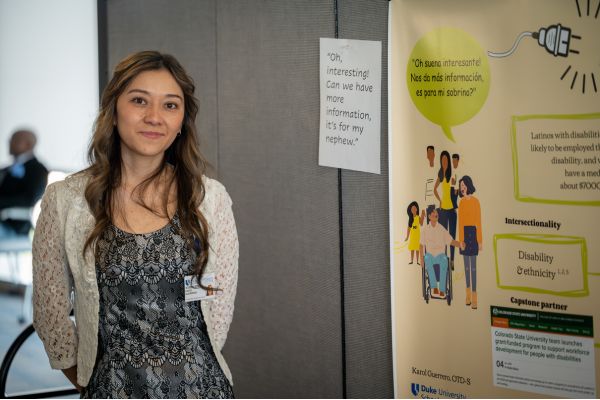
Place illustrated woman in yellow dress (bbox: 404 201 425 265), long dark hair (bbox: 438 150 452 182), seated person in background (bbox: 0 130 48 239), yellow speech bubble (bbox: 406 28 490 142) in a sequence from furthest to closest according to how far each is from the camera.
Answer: seated person in background (bbox: 0 130 48 239) → illustrated woman in yellow dress (bbox: 404 201 425 265) → long dark hair (bbox: 438 150 452 182) → yellow speech bubble (bbox: 406 28 490 142)

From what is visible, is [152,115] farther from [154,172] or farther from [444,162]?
[444,162]

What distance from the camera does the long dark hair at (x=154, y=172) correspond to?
7.14 ft

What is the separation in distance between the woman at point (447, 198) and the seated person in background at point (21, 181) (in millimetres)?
2946

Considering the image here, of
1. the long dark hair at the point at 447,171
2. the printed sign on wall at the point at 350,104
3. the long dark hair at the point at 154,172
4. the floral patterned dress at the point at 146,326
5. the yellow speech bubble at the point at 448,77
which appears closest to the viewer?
the floral patterned dress at the point at 146,326

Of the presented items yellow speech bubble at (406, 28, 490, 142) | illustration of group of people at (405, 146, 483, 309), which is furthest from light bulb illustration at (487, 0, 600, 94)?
illustration of group of people at (405, 146, 483, 309)

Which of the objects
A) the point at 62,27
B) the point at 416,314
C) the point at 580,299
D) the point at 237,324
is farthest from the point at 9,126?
the point at 580,299

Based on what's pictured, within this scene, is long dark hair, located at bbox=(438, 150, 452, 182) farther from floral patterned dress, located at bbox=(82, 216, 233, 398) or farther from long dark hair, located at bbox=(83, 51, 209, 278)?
floral patterned dress, located at bbox=(82, 216, 233, 398)

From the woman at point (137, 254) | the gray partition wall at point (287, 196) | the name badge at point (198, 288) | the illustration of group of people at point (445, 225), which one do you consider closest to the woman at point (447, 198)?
the illustration of group of people at point (445, 225)

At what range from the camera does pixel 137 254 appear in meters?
2.11

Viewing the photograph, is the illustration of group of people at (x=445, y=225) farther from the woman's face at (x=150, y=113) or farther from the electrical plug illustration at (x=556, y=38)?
the woman's face at (x=150, y=113)

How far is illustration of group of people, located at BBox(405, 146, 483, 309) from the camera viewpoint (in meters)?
2.76

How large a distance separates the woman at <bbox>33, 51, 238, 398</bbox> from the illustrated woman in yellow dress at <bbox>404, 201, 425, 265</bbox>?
0.92 m

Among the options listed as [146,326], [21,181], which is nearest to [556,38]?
[146,326]

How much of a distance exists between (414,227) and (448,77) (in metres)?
0.60
